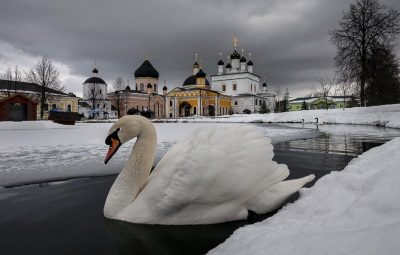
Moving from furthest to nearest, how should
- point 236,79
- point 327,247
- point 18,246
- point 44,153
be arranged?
point 236,79 → point 44,153 → point 18,246 → point 327,247

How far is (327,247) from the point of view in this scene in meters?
1.31

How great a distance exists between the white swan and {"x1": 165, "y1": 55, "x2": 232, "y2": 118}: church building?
2831 inches

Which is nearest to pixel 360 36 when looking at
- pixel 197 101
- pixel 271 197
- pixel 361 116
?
pixel 361 116

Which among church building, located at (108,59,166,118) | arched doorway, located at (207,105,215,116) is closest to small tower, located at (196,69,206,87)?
arched doorway, located at (207,105,215,116)

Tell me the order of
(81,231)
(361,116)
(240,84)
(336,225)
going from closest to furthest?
(336,225) → (81,231) → (361,116) → (240,84)

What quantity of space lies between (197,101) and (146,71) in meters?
18.5

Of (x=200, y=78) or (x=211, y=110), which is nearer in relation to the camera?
(x=211, y=110)

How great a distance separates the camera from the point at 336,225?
180cm

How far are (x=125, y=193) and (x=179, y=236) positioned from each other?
76 centimetres

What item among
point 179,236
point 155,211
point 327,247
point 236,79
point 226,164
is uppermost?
point 236,79

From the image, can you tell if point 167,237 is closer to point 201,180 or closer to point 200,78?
point 201,180

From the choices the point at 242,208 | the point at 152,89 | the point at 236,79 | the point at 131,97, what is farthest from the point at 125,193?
the point at 236,79

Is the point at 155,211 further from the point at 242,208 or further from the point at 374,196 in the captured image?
the point at 374,196

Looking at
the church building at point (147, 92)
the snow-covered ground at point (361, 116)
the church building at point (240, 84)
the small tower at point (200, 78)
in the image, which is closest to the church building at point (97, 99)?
the church building at point (147, 92)
